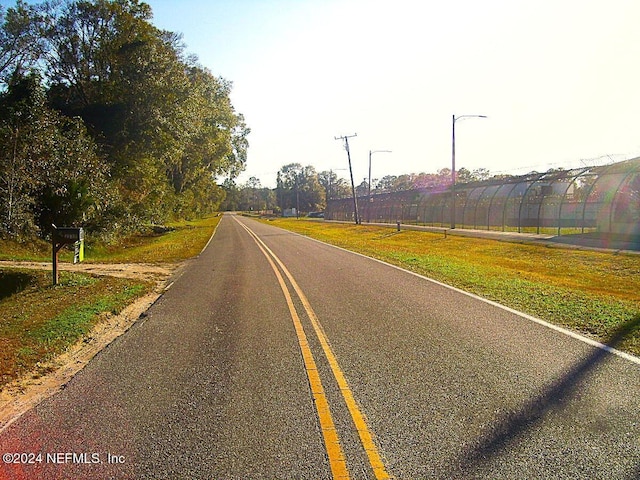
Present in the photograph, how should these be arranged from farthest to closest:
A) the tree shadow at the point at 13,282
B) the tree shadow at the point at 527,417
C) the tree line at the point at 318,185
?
the tree line at the point at 318,185, the tree shadow at the point at 13,282, the tree shadow at the point at 527,417

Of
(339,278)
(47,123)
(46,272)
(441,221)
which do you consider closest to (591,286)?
(339,278)

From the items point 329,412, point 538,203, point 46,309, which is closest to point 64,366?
point 329,412

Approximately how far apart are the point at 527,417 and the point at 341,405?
1.66 metres

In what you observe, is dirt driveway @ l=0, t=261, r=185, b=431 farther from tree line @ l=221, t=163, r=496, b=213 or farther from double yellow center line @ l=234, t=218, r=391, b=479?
tree line @ l=221, t=163, r=496, b=213

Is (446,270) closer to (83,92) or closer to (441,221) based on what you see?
(83,92)

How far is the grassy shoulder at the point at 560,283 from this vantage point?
849cm

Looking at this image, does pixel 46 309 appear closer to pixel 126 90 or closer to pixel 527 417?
pixel 527 417

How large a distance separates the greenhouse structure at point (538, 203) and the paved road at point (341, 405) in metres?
25.4

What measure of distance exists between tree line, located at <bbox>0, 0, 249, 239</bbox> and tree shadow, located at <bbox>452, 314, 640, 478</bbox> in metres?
22.3

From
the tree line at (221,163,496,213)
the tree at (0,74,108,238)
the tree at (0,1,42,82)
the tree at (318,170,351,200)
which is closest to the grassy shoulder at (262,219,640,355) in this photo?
the tree at (0,74,108,238)

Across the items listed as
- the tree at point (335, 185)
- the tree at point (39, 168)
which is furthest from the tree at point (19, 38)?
the tree at point (335, 185)

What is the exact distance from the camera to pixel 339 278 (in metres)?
14.5

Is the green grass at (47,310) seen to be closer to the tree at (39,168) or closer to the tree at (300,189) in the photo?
the tree at (39,168)

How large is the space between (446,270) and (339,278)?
3933mm
